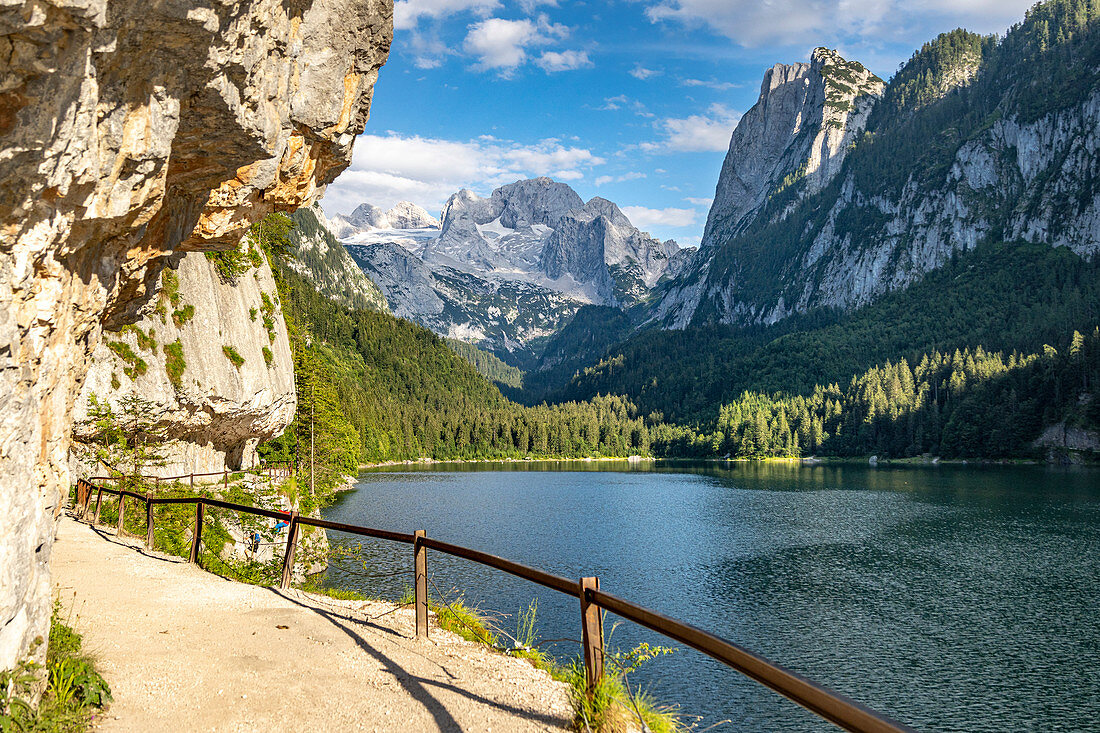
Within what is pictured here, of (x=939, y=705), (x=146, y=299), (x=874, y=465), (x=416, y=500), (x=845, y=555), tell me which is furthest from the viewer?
(x=874, y=465)

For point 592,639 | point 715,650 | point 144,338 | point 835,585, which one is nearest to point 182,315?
point 144,338

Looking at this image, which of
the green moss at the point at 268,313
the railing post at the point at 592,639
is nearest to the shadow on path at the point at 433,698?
the railing post at the point at 592,639

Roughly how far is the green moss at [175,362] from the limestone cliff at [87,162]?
80.4 ft

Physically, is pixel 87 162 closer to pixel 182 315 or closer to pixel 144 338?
pixel 144 338

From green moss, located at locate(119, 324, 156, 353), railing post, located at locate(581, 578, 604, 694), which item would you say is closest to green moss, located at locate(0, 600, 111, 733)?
railing post, located at locate(581, 578, 604, 694)

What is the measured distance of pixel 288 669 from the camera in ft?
31.4

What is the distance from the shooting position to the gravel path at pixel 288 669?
8070mm

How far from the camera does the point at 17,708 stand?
6617mm

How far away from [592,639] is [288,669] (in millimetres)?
4458

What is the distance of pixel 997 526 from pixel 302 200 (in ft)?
216

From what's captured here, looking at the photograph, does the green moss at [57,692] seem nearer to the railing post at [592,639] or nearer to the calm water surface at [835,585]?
the railing post at [592,639]

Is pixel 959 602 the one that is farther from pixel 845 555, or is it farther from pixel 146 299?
pixel 146 299

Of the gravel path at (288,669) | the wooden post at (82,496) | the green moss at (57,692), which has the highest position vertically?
the green moss at (57,692)

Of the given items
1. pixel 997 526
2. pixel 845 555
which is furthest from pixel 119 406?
pixel 997 526
